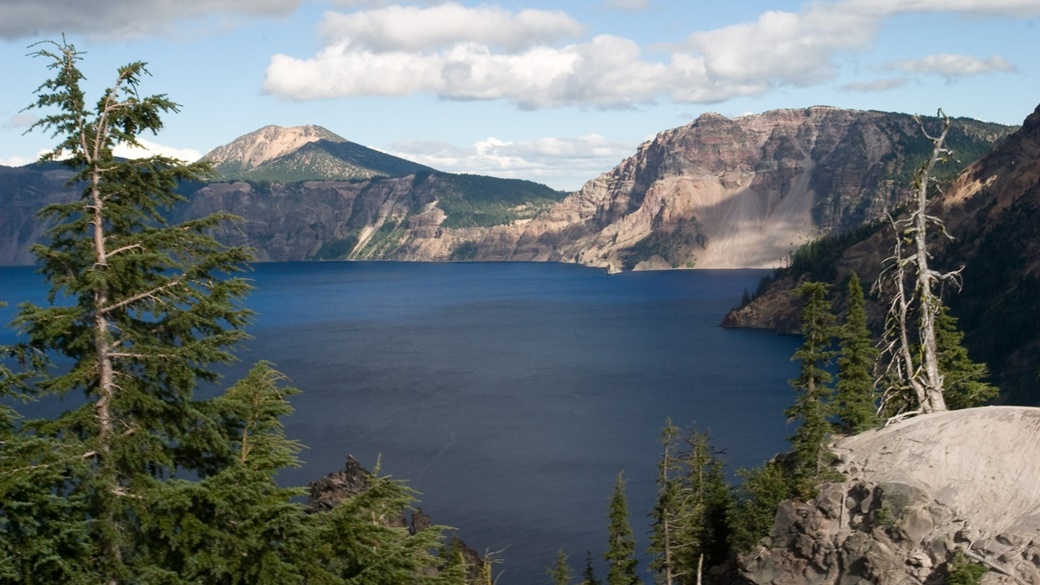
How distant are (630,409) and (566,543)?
51.4m

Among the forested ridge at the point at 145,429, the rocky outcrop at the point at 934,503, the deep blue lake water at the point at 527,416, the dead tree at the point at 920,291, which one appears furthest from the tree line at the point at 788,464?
the forested ridge at the point at 145,429

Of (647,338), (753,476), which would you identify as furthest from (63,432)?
(647,338)

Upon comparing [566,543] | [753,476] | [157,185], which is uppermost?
[157,185]

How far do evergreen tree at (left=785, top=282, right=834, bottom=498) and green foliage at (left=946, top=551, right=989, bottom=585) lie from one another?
7715mm

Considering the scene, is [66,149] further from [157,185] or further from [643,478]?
[643,478]

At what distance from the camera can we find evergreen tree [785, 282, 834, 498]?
42.2m

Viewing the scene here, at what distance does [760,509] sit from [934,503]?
53.0 feet

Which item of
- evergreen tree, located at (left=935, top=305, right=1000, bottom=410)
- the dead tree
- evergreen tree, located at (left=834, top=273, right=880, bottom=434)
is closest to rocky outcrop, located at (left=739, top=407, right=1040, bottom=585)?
the dead tree

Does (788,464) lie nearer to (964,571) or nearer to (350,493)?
(964,571)

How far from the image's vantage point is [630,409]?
12744cm

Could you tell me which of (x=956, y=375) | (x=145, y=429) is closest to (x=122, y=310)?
(x=145, y=429)

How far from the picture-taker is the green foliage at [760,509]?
47.8 metres

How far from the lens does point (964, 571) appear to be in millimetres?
30922

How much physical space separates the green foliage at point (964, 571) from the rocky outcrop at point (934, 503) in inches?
7.1
